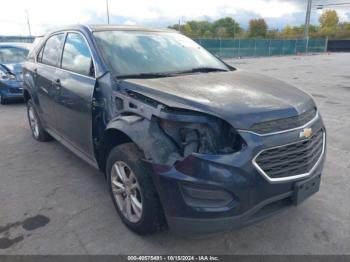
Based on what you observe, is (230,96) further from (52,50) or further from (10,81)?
(10,81)

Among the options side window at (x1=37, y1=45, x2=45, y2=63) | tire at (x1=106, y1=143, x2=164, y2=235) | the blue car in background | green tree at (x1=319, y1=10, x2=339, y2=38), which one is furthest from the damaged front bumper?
green tree at (x1=319, y1=10, x2=339, y2=38)

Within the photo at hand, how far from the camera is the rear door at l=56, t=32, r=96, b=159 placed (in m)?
3.21

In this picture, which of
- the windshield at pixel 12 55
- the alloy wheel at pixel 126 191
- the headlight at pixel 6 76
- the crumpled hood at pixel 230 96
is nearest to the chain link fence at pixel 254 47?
the windshield at pixel 12 55

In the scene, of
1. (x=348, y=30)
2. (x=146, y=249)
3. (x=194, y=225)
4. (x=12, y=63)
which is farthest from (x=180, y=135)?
(x=348, y=30)

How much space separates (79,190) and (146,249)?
1364mm

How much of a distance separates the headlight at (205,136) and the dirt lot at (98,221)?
942mm

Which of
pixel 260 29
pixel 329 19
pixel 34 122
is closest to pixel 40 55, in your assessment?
pixel 34 122

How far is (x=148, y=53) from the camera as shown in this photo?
3404 mm

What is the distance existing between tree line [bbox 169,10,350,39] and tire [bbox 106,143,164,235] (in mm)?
76956

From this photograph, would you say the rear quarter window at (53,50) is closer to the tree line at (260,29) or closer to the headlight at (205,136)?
the headlight at (205,136)

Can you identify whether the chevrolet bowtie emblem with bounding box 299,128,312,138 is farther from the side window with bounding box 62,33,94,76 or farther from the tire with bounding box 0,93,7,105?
the tire with bounding box 0,93,7,105

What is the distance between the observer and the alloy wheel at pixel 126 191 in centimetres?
262

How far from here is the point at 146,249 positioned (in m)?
2.58

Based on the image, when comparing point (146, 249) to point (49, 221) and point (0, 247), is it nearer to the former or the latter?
point (49, 221)
